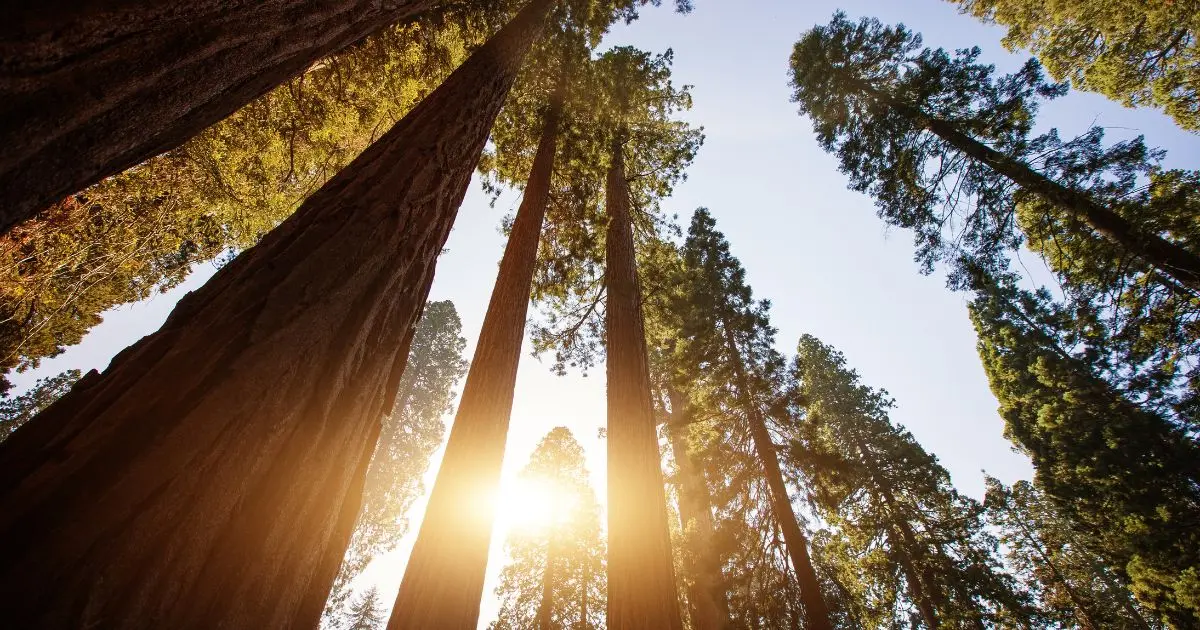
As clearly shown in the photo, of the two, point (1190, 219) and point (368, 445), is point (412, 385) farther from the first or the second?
point (1190, 219)

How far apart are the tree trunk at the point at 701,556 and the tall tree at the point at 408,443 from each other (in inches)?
513

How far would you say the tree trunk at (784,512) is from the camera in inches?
296

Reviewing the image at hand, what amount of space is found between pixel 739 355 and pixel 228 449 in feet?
39.3

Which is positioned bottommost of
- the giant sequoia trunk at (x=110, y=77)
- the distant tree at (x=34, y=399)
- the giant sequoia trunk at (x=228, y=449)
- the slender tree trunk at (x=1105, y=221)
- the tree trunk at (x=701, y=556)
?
the giant sequoia trunk at (x=228, y=449)

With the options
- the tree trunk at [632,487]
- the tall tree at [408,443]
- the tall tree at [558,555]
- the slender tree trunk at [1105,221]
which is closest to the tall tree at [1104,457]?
the slender tree trunk at [1105,221]

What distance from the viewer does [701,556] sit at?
927 cm

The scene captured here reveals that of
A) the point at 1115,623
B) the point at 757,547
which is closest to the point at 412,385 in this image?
the point at 757,547

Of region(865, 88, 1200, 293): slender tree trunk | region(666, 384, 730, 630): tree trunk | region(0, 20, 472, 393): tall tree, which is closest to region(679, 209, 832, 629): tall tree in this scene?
region(666, 384, 730, 630): tree trunk

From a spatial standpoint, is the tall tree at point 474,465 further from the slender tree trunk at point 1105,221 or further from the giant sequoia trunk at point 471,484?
the slender tree trunk at point 1105,221

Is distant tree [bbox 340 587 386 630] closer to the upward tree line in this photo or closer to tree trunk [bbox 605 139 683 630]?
the upward tree line

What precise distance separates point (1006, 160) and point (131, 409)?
10715mm

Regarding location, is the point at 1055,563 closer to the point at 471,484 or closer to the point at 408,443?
the point at 471,484

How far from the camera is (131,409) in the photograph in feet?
2.35

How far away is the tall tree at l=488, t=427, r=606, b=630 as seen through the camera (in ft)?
47.9
